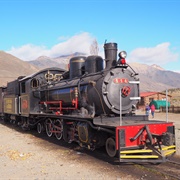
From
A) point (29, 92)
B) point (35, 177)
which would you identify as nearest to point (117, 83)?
point (35, 177)

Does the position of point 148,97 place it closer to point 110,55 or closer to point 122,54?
point 110,55

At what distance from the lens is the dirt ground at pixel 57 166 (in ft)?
20.3

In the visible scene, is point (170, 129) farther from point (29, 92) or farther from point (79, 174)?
point (29, 92)

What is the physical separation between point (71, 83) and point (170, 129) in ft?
13.7

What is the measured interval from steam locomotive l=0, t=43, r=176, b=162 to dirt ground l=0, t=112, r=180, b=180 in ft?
1.30

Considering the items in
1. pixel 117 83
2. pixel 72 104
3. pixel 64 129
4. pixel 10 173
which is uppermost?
pixel 117 83

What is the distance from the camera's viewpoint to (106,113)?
8.19 metres

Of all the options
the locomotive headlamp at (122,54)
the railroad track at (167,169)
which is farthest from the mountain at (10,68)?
the railroad track at (167,169)

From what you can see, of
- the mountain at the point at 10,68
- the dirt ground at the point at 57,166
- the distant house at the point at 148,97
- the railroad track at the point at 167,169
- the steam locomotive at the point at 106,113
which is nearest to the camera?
the railroad track at the point at 167,169

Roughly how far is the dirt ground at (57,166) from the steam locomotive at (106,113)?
0.40 m

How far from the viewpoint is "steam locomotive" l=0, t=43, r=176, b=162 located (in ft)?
22.6

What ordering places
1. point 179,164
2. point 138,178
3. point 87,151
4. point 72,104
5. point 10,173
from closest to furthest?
point 138,178, point 10,173, point 179,164, point 87,151, point 72,104

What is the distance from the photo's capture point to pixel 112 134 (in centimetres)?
734

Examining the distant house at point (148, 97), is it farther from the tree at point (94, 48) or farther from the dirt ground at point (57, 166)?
the dirt ground at point (57, 166)
